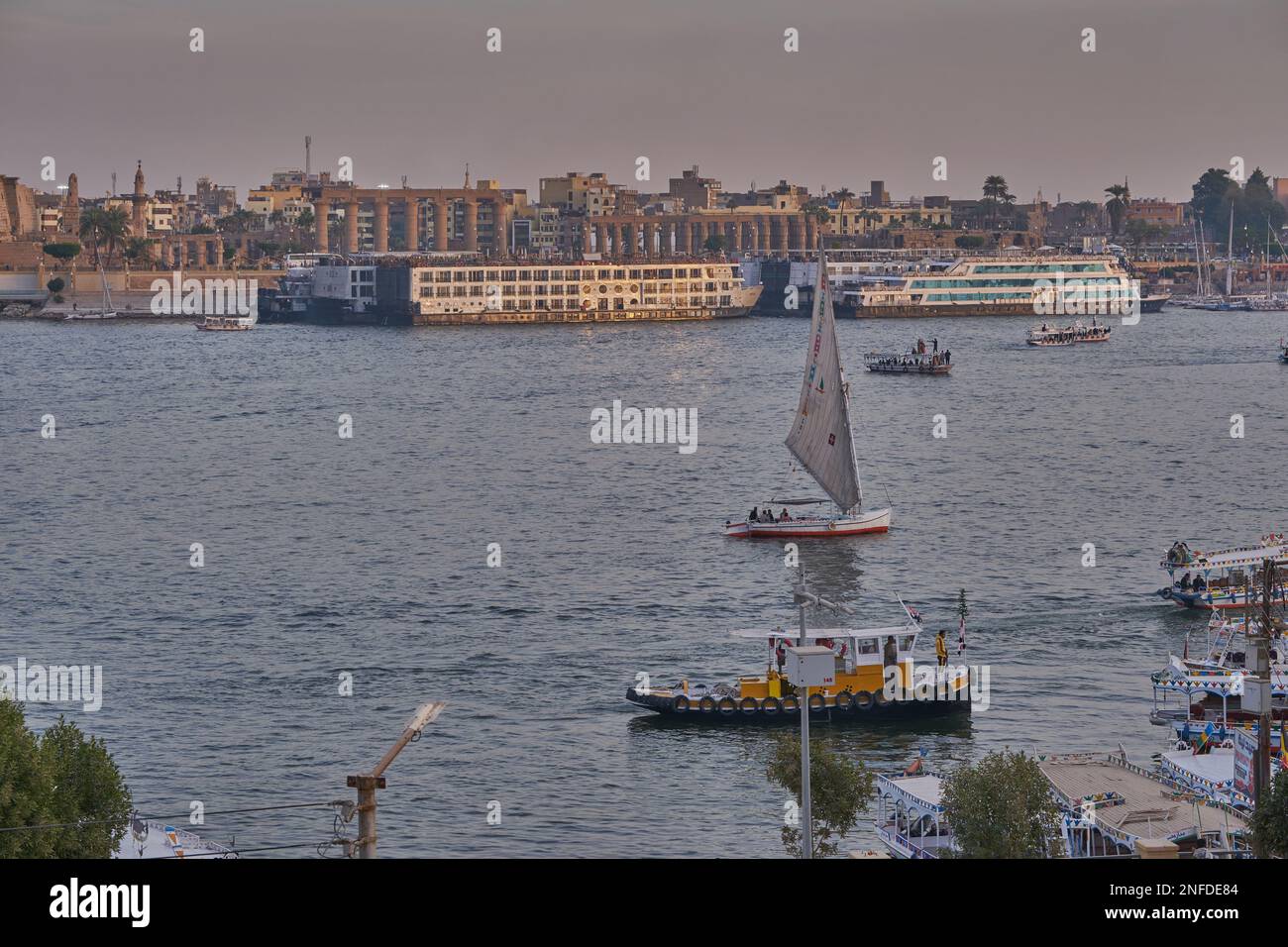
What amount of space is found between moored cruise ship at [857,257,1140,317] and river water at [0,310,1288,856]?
3880 cm

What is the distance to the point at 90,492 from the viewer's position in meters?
47.0

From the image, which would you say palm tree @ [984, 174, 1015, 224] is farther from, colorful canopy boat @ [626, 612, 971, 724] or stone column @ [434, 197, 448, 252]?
colorful canopy boat @ [626, 612, 971, 724]

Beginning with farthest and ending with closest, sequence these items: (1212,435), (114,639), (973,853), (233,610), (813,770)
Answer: (1212,435), (233,610), (114,639), (813,770), (973,853)

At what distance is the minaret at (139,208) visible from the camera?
150000mm

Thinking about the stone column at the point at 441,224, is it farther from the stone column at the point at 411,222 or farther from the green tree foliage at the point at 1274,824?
the green tree foliage at the point at 1274,824

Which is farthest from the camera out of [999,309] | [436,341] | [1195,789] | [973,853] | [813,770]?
[999,309]

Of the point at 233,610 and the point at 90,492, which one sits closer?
the point at 233,610

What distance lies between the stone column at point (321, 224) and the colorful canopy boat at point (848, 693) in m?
145

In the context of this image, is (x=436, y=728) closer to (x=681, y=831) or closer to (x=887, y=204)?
(x=681, y=831)

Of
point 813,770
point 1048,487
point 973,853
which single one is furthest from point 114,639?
point 1048,487

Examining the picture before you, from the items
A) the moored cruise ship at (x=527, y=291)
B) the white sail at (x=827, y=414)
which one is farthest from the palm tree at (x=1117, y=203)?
the white sail at (x=827, y=414)

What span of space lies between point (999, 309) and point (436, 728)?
10083 centimetres

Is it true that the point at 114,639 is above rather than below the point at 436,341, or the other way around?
below
